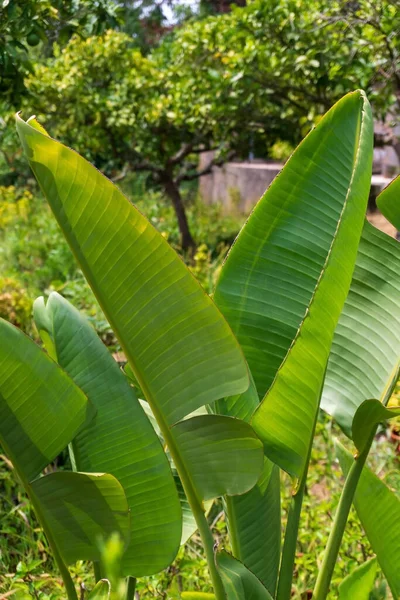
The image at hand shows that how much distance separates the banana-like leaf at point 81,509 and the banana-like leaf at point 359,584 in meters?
0.37

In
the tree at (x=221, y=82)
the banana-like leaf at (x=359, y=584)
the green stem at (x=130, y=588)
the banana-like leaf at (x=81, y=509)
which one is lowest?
the banana-like leaf at (x=359, y=584)

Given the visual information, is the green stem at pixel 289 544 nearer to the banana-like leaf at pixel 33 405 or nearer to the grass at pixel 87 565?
the grass at pixel 87 565

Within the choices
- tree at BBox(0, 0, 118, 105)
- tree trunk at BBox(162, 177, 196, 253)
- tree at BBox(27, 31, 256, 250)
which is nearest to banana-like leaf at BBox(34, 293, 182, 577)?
tree at BBox(0, 0, 118, 105)

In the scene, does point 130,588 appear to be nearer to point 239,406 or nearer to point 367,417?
point 239,406

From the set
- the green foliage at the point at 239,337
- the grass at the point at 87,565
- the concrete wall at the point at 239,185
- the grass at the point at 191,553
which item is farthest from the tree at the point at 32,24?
the concrete wall at the point at 239,185

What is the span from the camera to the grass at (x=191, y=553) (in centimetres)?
158

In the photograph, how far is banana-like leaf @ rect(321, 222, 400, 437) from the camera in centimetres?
114

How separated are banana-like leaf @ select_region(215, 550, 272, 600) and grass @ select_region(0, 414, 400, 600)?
0.25 m

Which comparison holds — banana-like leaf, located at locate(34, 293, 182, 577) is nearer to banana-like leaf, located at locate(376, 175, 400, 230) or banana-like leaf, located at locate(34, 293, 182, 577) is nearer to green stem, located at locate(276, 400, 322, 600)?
green stem, located at locate(276, 400, 322, 600)

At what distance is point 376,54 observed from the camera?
426 centimetres

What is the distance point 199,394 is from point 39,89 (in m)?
6.71

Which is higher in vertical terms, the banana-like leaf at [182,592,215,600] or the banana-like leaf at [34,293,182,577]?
the banana-like leaf at [34,293,182,577]

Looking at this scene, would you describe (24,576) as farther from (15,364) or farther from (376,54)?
(376,54)

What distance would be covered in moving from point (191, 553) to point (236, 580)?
3.61 ft
